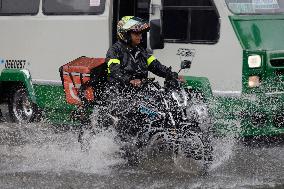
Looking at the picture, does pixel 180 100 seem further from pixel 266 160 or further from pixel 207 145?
pixel 266 160

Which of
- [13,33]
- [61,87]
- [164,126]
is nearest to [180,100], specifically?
[164,126]

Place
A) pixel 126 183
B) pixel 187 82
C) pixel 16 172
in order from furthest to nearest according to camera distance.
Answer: pixel 187 82
pixel 16 172
pixel 126 183

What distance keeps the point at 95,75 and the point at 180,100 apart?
1.62 m

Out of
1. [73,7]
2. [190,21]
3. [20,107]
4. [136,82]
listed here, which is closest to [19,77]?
[20,107]

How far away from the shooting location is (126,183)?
8023 mm

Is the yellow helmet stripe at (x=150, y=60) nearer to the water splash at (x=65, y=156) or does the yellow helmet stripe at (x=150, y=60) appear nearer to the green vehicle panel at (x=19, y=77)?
the water splash at (x=65, y=156)

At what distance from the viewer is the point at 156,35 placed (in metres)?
9.92

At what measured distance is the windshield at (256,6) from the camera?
993cm

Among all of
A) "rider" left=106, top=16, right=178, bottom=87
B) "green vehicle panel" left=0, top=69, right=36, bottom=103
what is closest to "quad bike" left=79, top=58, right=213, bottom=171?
"rider" left=106, top=16, right=178, bottom=87

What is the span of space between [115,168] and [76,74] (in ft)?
7.09

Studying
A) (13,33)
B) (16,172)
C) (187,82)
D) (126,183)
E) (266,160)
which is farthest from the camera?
(13,33)

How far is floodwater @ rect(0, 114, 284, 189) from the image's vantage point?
7980 mm

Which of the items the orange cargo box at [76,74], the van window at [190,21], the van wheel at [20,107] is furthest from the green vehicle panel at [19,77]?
the van window at [190,21]

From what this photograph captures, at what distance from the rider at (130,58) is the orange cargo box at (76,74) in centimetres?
90
